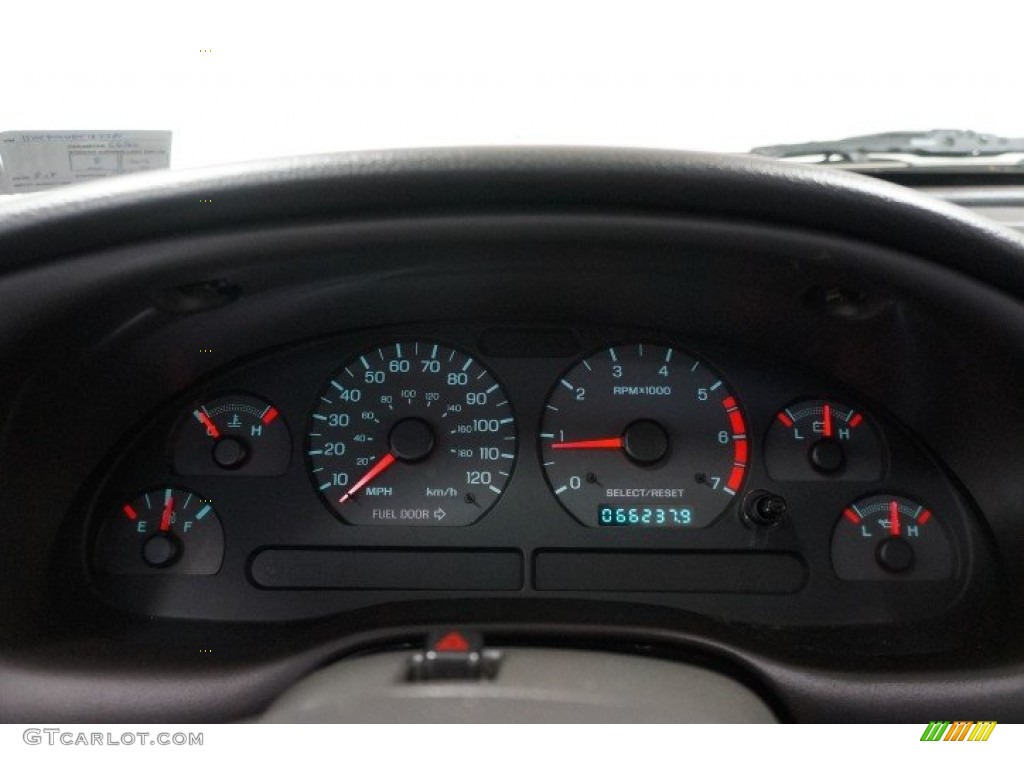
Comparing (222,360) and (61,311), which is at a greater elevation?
(61,311)

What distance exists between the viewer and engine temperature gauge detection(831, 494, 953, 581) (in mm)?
2068

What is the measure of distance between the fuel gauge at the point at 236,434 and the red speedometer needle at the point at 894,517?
131 centimetres

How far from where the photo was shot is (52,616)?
189 cm

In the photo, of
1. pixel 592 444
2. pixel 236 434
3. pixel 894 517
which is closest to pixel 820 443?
pixel 894 517

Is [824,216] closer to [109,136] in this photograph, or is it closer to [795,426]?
[795,426]

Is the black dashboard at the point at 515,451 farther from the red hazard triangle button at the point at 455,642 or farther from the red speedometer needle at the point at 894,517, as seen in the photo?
the red hazard triangle button at the point at 455,642

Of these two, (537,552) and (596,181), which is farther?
(537,552)

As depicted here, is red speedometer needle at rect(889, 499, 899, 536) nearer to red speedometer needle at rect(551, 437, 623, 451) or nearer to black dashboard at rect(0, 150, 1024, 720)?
black dashboard at rect(0, 150, 1024, 720)

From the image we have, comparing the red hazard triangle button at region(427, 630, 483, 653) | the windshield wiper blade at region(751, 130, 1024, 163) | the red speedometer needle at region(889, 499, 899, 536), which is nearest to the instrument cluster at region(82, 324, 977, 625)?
the red speedometer needle at region(889, 499, 899, 536)

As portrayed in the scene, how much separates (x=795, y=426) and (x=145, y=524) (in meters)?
1.43

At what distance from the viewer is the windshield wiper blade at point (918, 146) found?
220 cm

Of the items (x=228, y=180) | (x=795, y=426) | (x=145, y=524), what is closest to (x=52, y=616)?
(x=145, y=524)
